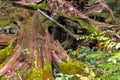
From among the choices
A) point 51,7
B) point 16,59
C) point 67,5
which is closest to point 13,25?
point 51,7

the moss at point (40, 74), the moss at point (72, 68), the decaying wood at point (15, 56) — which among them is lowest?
the moss at point (72, 68)

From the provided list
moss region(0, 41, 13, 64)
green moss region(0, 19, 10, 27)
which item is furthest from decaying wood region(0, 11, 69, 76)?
green moss region(0, 19, 10, 27)

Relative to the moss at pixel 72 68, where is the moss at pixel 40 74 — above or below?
above

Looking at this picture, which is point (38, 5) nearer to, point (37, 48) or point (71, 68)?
point (37, 48)

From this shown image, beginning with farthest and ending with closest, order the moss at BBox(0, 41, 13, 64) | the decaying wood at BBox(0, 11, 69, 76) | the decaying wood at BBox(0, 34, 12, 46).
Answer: the decaying wood at BBox(0, 34, 12, 46), the moss at BBox(0, 41, 13, 64), the decaying wood at BBox(0, 11, 69, 76)

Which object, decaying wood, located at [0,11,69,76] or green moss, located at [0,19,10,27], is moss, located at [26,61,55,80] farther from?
green moss, located at [0,19,10,27]

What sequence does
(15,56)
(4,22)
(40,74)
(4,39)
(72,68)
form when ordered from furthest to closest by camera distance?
(4,22)
(4,39)
(15,56)
(72,68)
(40,74)

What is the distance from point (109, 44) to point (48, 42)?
324 cm

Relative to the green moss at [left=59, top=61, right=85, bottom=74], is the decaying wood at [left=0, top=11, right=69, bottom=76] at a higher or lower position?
higher

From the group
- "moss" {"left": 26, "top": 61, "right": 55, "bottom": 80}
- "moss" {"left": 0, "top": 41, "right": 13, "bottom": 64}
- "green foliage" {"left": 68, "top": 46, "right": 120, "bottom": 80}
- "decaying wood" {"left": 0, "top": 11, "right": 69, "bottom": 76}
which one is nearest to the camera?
"green foliage" {"left": 68, "top": 46, "right": 120, "bottom": 80}

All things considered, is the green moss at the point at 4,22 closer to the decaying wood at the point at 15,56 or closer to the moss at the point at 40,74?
the decaying wood at the point at 15,56

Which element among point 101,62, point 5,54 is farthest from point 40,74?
point 101,62

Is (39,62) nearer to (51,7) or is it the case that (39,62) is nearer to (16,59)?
(16,59)

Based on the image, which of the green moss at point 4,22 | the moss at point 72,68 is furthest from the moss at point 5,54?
the green moss at point 4,22
